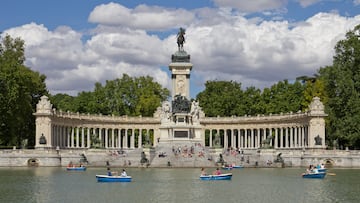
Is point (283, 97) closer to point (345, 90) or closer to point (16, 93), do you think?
point (345, 90)

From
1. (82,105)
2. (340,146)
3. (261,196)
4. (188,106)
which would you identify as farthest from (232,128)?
(261,196)

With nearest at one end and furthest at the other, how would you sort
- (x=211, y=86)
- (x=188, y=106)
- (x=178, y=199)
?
1. (x=178, y=199)
2. (x=188, y=106)
3. (x=211, y=86)

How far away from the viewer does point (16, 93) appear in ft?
280

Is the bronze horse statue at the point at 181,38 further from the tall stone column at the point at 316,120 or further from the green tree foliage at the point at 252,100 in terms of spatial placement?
the tall stone column at the point at 316,120

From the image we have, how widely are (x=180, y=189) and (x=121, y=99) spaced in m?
76.2

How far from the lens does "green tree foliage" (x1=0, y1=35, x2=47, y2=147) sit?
278 ft

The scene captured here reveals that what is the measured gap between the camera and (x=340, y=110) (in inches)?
3445

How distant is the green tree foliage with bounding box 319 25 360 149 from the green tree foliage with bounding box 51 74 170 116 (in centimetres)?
3776

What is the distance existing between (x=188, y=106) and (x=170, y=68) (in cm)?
947

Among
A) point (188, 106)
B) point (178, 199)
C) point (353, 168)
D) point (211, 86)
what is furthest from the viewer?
point (211, 86)

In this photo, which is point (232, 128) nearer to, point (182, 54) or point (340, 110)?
point (182, 54)

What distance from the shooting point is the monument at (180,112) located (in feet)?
322

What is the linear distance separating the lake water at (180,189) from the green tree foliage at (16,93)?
29.2 metres

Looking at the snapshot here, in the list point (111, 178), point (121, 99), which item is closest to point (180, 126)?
point (121, 99)
